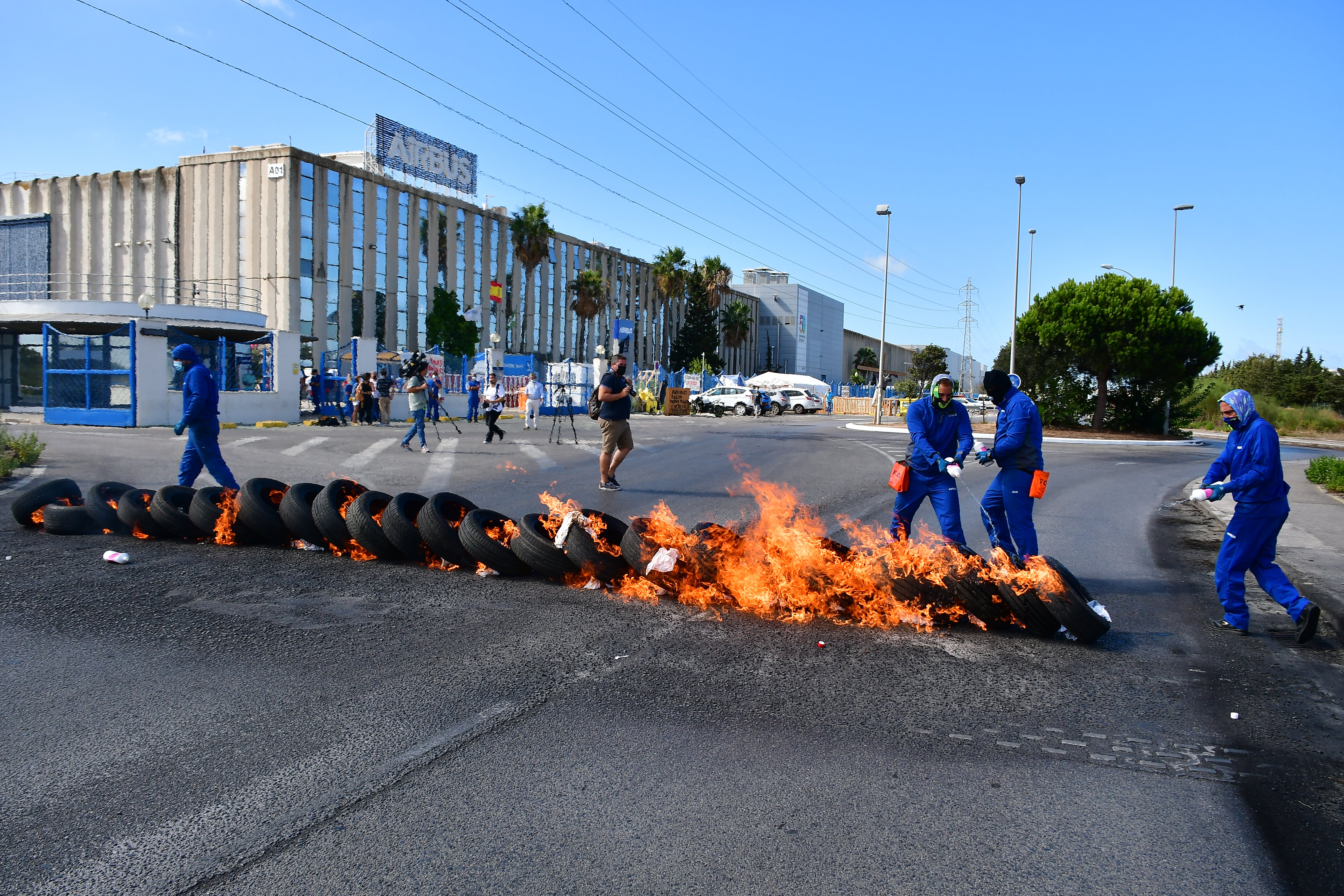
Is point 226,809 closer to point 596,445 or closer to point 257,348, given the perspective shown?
point 596,445

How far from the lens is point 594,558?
6242 millimetres

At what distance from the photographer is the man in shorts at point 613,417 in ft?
38.2

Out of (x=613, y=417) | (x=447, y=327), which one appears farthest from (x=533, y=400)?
(x=447, y=327)

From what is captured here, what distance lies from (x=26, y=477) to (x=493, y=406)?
9.37 meters

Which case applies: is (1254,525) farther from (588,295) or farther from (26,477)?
(588,295)

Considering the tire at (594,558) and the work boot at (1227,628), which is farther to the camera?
the tire at (594,558)

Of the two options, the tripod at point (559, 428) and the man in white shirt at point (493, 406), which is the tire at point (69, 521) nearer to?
the tripod at point (559, 428)

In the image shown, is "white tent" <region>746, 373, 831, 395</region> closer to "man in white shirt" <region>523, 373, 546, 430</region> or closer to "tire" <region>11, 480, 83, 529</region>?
"man in white shirt" <region>523, 373, 546, 430</region>

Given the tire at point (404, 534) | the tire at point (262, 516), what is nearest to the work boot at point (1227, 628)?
the tire at point (404, 534)

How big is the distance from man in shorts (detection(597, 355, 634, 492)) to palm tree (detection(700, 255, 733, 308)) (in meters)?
69.5

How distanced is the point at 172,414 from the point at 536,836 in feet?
80.5

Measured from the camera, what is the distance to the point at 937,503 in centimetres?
674

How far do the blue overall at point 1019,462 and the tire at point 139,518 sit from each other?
709cm

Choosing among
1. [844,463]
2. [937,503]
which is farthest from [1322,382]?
[937,503]
